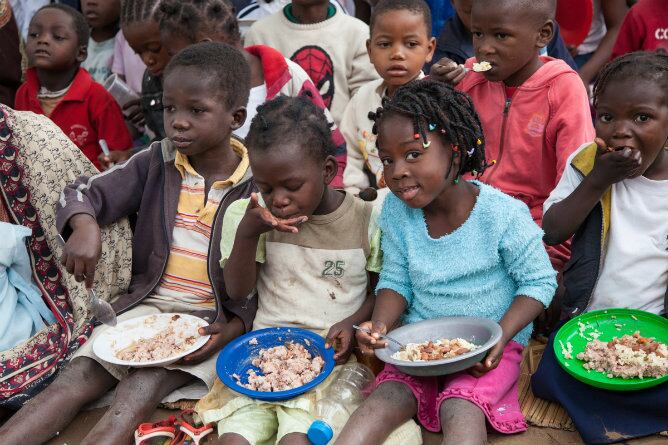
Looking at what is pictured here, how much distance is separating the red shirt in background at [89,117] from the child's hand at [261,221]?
182 centimetres

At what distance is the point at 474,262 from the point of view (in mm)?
2408

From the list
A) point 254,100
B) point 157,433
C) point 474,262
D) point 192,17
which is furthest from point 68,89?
point 474,262

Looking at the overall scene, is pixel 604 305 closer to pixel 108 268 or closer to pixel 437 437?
pixel 437 437

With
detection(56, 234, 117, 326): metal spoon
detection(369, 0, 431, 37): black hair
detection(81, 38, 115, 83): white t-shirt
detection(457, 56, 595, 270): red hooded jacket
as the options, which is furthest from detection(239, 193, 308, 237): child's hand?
detection(81, 38, 115, 83): white t-shirt

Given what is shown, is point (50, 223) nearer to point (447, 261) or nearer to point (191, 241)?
point (191, 241)

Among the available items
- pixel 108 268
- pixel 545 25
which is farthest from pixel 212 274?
pixel 545 25

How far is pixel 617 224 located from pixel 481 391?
0.77m

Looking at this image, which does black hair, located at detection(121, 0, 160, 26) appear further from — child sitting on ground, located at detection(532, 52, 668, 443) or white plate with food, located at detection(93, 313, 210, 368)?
child sitting on ground, located at detection(532, 52, 668, 443)

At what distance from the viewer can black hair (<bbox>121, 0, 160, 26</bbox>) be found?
12.4ft

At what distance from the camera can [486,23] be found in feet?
9.55

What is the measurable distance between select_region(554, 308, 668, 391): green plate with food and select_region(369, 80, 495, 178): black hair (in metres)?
0.65

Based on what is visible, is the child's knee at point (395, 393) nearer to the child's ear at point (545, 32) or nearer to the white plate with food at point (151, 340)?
the white plate with food at point (151, 340)

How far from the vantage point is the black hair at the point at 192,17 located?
3.38 metres

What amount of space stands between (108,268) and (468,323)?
1476mm
